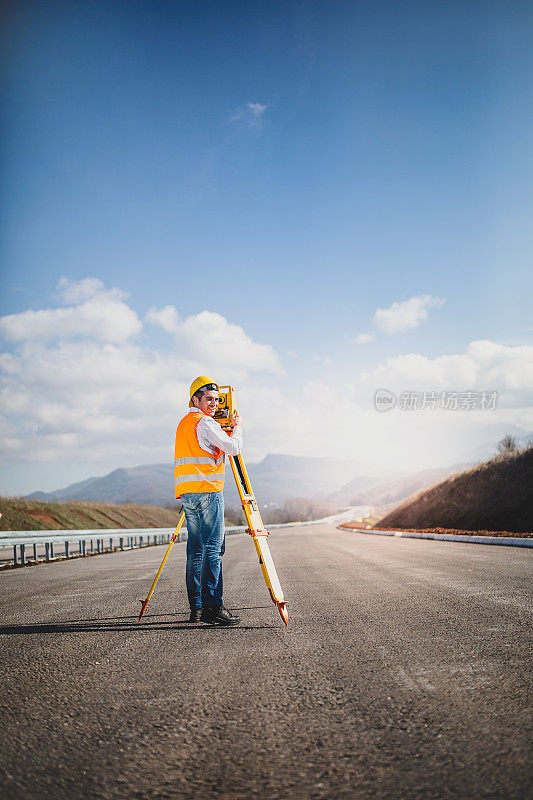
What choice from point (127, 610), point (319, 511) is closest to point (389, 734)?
point (127, 610)

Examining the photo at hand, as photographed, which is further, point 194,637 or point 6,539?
point 6,539

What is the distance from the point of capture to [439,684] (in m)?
3.08

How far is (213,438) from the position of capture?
5.14 metres

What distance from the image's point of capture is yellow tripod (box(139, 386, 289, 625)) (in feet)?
16.3

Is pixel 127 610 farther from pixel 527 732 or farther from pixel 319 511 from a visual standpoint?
pixel 319 511

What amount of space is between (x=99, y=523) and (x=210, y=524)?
45.7 m

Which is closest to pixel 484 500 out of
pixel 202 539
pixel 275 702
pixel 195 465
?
pixel 202 539

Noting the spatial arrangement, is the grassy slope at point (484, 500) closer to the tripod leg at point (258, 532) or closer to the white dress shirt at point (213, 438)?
the tripod leg at point (258, 532)

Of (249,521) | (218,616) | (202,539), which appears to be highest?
(249,521)

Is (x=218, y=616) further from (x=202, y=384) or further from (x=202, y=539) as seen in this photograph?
(x=202, y=384)

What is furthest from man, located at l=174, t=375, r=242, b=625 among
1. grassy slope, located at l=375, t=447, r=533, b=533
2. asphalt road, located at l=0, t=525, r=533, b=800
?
grassy slope, located at l=375, t=447, r=533, b=533

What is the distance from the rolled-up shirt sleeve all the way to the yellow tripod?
1.26 feet

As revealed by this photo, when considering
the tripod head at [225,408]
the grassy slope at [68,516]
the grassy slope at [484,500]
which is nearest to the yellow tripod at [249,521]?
the tripod head at [225,408]

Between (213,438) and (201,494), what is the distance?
617 mm
